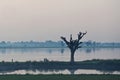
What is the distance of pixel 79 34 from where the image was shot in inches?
2393

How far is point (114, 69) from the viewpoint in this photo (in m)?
54.4

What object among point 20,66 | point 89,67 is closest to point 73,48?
point 89,67

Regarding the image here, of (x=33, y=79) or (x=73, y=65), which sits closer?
(x=33, y=79)

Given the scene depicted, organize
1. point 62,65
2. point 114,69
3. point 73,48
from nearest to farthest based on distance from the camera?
point 114,69
point 62,65
point 73,48

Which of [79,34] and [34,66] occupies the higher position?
[79,34]

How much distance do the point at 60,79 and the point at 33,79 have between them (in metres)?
2.39

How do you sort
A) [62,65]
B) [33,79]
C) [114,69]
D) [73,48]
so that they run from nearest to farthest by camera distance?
[33,79] → [114,69] → [62,65] → [73,48]

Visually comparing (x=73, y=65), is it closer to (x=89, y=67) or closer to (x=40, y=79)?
(x=89, y=67)

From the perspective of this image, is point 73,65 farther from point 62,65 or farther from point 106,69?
point 106,69

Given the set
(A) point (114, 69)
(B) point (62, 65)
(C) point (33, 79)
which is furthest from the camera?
(B) point (62, 65)

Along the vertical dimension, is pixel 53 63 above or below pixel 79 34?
Result: below

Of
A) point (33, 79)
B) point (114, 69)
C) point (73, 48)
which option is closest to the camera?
point (33, 79)

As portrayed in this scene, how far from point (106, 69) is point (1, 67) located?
50.9 ft

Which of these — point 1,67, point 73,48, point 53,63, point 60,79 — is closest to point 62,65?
point 53,63
